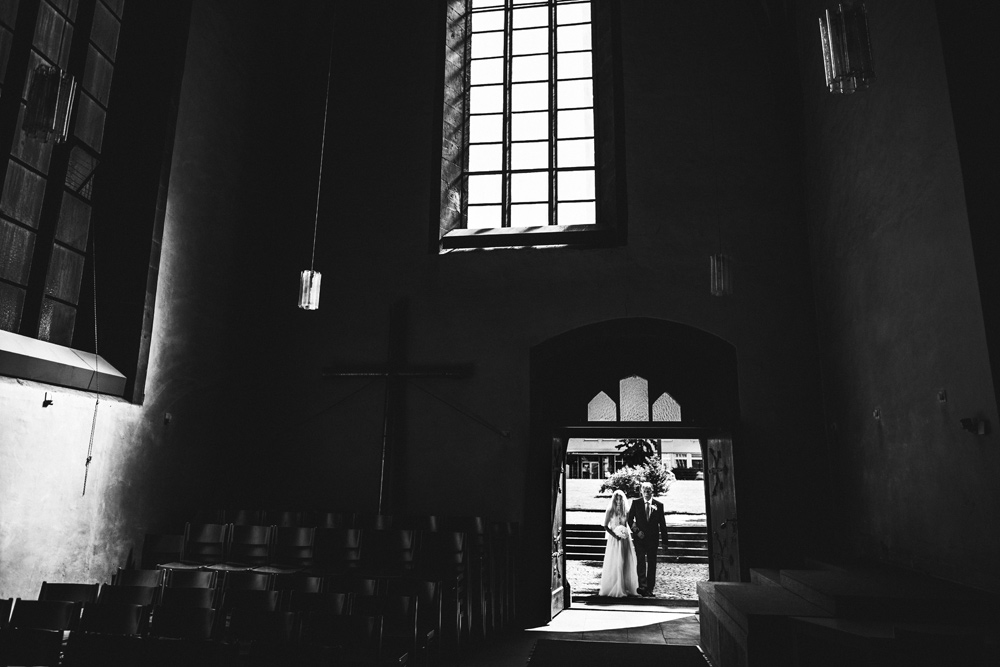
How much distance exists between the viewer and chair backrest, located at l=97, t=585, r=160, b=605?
4.20m

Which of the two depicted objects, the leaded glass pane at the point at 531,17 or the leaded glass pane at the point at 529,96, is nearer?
the leaded glass pane at the point at 529,96

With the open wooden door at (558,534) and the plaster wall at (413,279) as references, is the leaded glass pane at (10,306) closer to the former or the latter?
the plaster wall at (413,279)

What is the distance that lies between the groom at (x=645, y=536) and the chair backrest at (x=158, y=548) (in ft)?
18.0

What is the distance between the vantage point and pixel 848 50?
3.67m

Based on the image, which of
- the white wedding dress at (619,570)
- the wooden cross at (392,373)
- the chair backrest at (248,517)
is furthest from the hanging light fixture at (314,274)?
the white wedding dress at (619,570)

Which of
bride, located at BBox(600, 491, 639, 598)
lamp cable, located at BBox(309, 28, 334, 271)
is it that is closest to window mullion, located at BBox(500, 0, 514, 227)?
lamp cable, located at BBox(309, 28, 334, 271)

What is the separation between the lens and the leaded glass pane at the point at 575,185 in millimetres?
8547

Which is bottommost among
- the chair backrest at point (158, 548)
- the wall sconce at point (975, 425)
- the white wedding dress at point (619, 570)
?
the white wedding dress at point (619, 570)

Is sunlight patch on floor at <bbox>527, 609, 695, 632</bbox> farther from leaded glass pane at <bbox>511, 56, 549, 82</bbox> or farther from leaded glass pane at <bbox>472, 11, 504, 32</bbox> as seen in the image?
leaded glass pane at <bbox>472, 11, 504, 32</bbox>

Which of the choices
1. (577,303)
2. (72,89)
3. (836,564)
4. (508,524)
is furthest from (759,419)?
(72,89)

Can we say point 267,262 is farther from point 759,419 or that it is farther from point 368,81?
point 759,419

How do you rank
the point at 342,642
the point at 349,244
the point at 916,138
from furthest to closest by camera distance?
the point at 349,244
the point at 916,138
the point at 342,642

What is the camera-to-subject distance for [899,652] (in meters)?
2.79

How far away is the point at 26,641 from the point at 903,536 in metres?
5.95
